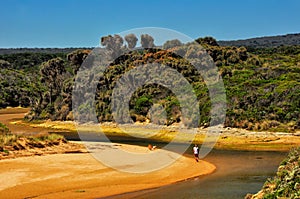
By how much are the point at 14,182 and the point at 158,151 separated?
16.7m

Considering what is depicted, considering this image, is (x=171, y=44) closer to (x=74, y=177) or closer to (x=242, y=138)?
(x=242, y=138)

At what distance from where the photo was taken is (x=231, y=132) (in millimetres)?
45438

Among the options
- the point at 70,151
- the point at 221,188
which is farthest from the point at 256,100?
the point at 221,188

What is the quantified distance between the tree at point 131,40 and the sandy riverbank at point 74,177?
56053mm

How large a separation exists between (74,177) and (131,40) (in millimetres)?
63781

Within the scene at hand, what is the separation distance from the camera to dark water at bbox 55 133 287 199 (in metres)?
20.6

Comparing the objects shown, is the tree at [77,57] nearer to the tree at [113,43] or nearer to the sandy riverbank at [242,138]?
the tree at [113,43]

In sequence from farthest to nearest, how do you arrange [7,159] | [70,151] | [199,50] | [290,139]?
[199,50], [290,139], [70,151], [7,159]

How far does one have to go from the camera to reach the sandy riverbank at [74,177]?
67.4 feet

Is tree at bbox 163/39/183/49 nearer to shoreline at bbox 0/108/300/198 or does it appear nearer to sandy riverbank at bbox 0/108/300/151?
sandy riverbank at bbox 0/108/300/151

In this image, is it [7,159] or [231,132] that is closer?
[7,159]

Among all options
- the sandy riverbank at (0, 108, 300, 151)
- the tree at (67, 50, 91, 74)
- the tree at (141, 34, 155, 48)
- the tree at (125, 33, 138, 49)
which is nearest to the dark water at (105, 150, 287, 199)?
the sandy riverbank at (0, 108, 300, 151)

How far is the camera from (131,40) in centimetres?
8562

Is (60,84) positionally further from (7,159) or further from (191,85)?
(7,159)
